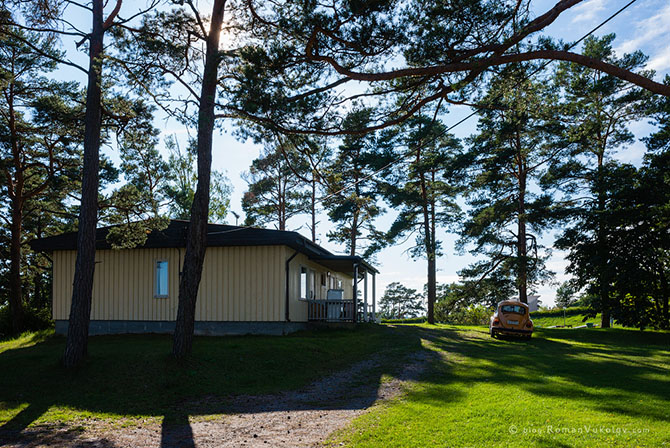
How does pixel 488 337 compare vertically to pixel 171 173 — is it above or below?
below

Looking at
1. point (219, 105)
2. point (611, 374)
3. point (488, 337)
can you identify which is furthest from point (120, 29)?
point (488, 337)

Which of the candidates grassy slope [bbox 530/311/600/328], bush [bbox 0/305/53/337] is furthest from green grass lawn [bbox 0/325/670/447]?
grassy slope [bbox 530/311/600/328]

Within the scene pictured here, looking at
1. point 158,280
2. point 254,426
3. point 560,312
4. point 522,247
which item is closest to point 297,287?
point 158,280

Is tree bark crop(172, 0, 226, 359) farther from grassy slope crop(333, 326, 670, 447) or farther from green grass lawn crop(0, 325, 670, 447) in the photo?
grassy slope crop(333, 326, 670, 447)

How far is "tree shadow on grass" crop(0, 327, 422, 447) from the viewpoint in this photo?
26.3 feet

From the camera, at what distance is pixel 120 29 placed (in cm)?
1172

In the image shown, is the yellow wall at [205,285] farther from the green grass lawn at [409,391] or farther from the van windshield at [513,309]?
the van windshield at [513,309]

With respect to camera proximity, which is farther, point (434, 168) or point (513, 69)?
point (434, 168)

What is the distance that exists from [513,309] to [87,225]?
48.6 ft

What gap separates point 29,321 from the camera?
2009 cm

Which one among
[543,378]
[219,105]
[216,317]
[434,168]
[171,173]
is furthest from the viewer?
[171,173]

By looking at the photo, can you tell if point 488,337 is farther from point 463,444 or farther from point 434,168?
point 463,444

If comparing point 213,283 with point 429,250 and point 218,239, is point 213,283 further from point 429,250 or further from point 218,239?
point 429,250

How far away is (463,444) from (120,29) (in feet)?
36.9
